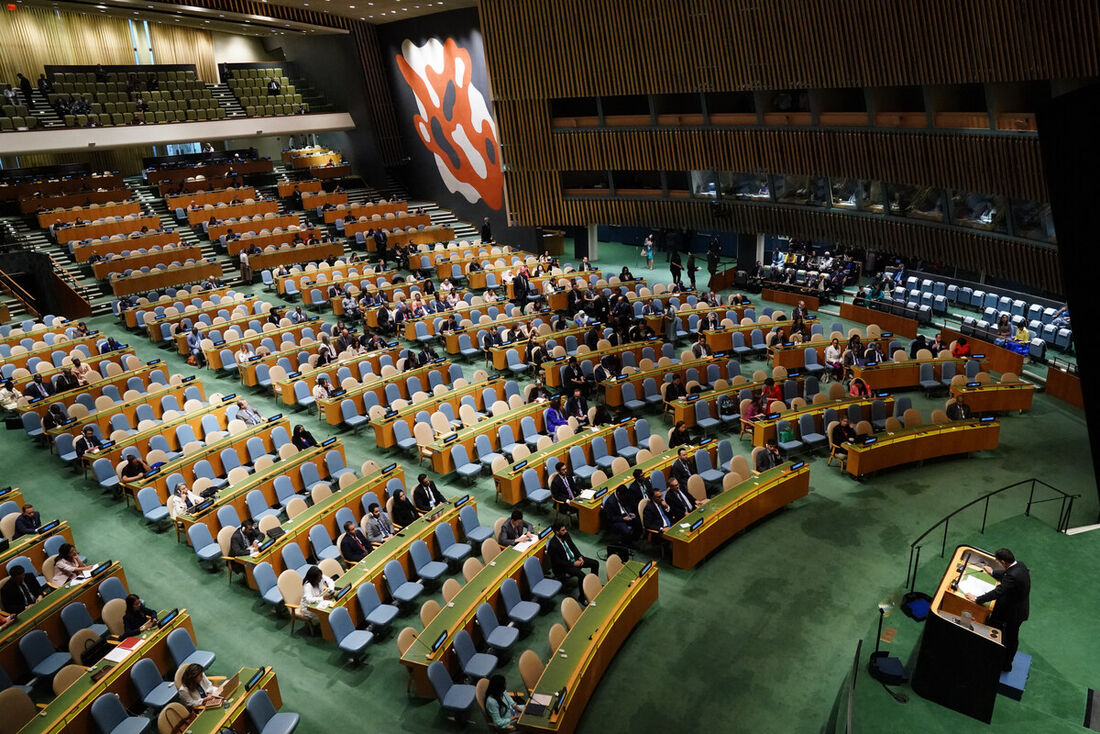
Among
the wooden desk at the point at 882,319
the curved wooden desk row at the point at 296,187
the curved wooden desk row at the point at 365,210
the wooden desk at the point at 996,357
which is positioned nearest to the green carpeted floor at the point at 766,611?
the wooden desk at the point at 996,357

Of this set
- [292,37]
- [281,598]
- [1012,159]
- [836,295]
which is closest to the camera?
[281,598]

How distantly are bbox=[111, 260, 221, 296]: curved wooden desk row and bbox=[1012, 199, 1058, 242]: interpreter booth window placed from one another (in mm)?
18861

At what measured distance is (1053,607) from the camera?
8398 mm

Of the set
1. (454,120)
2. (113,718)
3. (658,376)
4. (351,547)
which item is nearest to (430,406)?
(351,547)

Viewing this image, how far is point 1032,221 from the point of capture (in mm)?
13406

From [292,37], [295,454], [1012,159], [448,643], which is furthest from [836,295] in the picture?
[292,37]

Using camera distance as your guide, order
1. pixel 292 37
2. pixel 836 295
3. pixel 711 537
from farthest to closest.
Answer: pixel 292 37
pixel 836 295
pixel 711 537

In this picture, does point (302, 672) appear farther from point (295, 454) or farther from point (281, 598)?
point (295, 454)

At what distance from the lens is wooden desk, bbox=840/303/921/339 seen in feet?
60.5

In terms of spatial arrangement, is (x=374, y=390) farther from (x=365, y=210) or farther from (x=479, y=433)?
(x=365, y=210)

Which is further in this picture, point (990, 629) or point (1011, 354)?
point (1011, 354)

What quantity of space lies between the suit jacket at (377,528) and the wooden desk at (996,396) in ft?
33.2

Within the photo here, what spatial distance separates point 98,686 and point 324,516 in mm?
3253

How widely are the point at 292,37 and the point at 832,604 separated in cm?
3149
